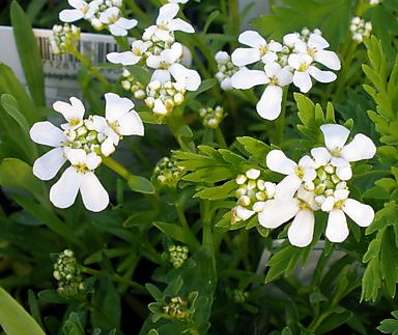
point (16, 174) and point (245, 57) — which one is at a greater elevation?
point (245, 57)

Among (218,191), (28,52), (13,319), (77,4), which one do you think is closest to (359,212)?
(218,191)

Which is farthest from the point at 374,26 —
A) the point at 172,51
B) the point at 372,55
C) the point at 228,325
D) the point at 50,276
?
the point at 50,276

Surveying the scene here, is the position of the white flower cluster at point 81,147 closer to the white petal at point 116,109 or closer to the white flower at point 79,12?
the white petal at point 116,109

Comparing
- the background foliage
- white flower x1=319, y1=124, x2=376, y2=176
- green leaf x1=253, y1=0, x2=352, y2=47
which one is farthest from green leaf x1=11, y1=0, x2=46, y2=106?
white flower x1=319, y1=124, x2=376, y2=176

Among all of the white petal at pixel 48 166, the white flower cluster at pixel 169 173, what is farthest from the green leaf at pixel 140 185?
the white petal at pixel 48 166

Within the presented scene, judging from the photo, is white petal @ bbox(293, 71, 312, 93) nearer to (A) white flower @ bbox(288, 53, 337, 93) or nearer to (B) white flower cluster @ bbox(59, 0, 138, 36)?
(A) white flower @ bbox(288, 53, 337, 93)

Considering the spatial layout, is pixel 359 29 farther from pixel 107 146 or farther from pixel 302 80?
pixel 107 146
